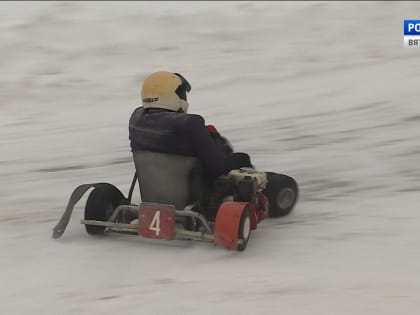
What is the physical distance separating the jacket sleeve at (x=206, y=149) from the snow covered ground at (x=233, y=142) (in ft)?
1.96

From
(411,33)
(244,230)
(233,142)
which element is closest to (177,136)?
(244,230)

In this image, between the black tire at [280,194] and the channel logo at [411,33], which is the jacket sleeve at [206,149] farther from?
the channel logo at [411,33]

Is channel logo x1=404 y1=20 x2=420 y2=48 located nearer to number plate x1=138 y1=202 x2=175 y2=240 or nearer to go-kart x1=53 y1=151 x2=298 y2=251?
go-kart x1=53 y1=151 x2=298 y2=251

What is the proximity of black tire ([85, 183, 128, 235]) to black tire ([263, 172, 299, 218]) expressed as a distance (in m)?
1.26

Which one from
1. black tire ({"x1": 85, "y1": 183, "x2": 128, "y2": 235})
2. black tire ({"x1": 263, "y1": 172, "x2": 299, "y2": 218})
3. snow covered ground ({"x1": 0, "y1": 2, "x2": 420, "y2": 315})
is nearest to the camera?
snow covered ground ({"x1": 0, "y1": 2, "x2": 420, "y2": 315})

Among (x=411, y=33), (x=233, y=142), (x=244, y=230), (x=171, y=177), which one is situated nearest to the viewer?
(x=244, y=230)

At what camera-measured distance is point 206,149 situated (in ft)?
16.4

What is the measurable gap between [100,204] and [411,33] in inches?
378

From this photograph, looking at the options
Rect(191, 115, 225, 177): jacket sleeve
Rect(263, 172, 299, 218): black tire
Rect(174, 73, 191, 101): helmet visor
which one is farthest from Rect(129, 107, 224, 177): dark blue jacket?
Rect(263, 172, 299, 218): black tire

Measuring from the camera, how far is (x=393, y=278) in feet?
14.8

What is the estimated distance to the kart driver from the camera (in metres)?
4.96

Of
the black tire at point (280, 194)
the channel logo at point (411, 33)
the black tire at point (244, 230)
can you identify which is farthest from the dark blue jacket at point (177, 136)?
the channel logo at point (411, 33)

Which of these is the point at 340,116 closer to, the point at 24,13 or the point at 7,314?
the point at 7,314

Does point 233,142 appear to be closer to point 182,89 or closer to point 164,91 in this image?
point 182,89
